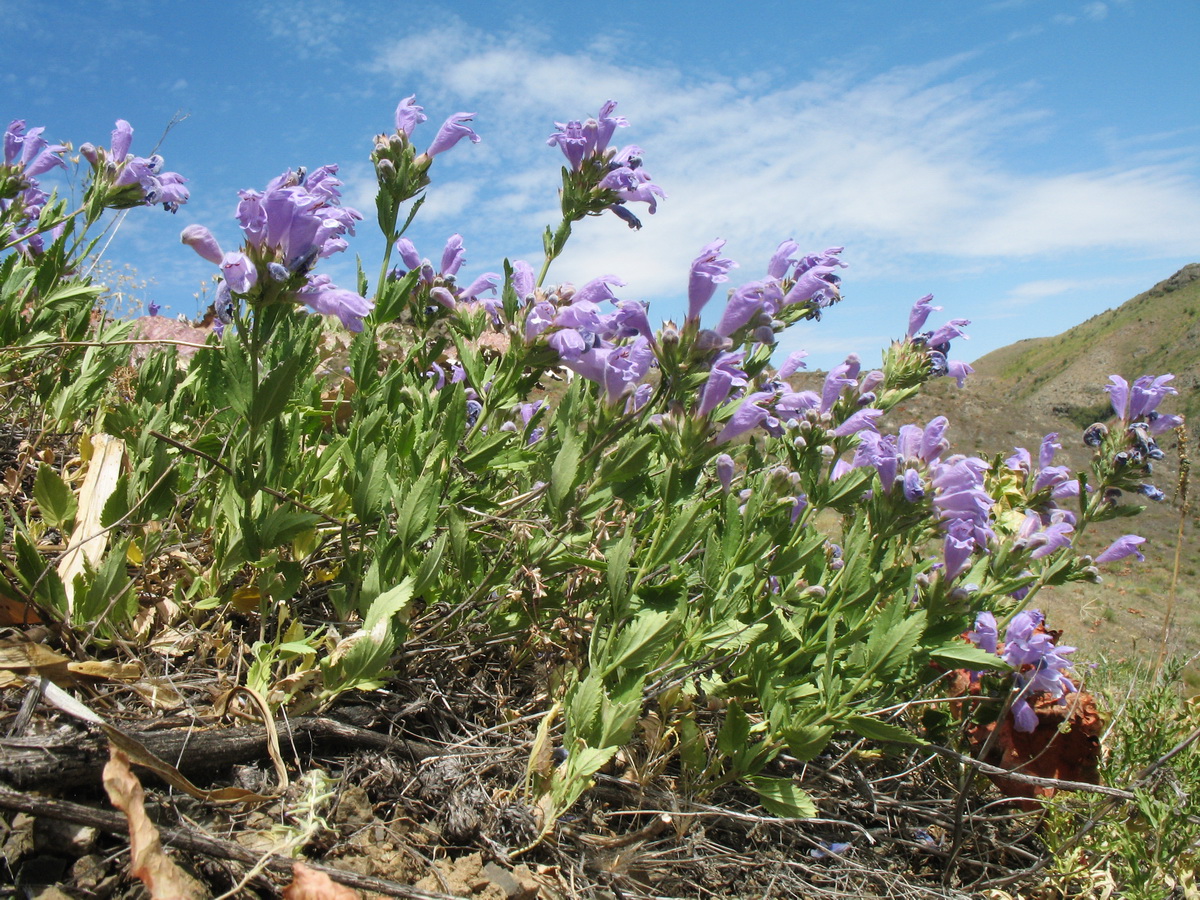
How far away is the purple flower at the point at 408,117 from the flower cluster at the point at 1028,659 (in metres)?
2.95

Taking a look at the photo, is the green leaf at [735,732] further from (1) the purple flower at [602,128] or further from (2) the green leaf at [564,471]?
(1) the purple flower at [602,128]

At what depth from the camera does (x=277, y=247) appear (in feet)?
6.52

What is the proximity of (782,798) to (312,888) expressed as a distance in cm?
145

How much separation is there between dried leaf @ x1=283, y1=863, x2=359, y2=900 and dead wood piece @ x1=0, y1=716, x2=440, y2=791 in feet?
1.47

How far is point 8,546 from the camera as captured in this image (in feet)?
8.23

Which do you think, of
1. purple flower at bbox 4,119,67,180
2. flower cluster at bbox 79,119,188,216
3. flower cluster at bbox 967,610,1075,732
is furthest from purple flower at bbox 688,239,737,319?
purple flower at bbox 4,119,67,180

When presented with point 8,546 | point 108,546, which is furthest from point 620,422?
point 8,546

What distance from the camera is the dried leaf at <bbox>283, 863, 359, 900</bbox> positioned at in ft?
4.71

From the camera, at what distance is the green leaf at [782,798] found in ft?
7.47

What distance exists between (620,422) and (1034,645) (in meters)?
1.87

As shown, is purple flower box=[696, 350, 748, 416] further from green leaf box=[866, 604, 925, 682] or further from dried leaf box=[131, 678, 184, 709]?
dried leaf box=[131, 678, 184, 709]

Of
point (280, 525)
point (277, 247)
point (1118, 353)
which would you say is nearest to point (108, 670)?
point (280, 525)

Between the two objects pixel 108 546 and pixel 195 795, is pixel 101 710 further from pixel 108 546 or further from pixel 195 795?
pixel 108 546

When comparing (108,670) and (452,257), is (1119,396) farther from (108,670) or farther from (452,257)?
(108,670)
